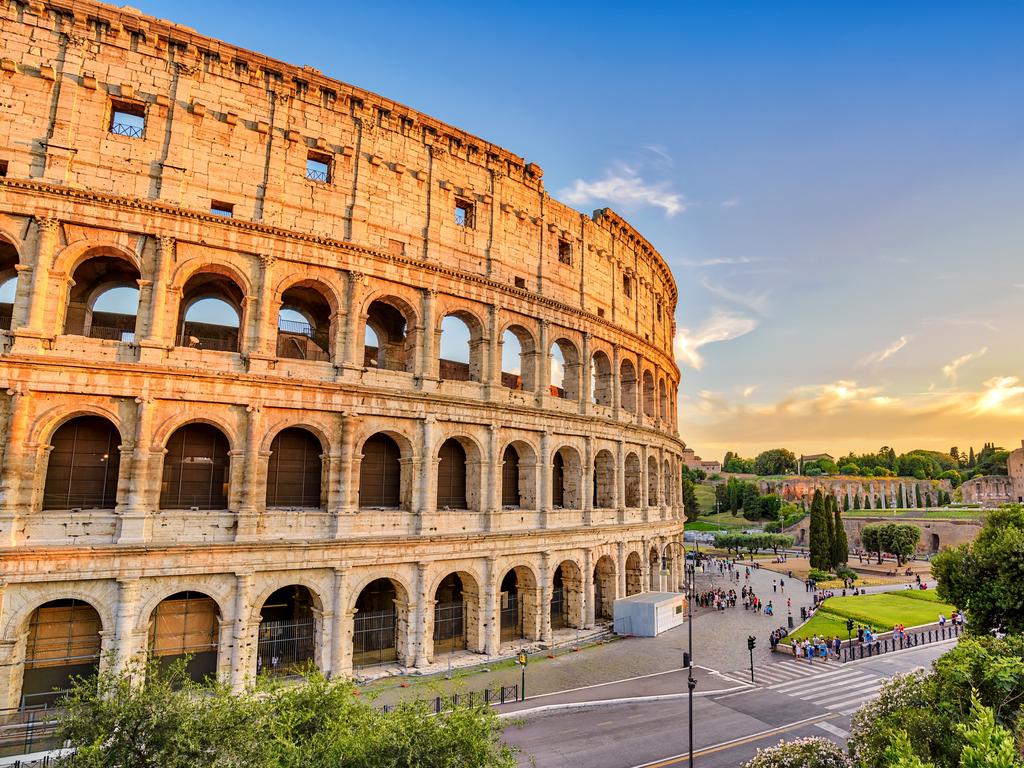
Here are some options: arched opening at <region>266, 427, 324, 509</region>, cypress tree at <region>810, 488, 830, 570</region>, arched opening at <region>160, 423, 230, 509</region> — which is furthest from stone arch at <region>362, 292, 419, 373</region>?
cypress tree at <region>810, 488, 830, 570</region>

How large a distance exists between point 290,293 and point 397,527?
11090mm

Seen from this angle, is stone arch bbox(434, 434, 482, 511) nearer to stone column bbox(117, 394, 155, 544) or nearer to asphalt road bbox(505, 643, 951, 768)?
asphalt road bbox(505, 643, 951, 768)

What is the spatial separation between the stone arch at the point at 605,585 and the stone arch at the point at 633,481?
4669 millimetres

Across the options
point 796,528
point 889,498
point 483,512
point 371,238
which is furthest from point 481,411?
point 889,498

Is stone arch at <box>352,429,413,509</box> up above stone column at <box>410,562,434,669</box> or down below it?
above

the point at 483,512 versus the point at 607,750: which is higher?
the point at 483,512

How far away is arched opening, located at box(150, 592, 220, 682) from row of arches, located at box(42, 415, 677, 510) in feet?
10.6

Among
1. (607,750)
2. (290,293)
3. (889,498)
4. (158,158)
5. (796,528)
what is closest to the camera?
(607,750)

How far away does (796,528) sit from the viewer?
3600 inches

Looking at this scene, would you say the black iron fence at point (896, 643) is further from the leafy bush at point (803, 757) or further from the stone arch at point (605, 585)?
the leafy bush at point (803, 757)

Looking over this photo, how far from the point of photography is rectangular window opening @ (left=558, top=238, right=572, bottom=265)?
31594mm

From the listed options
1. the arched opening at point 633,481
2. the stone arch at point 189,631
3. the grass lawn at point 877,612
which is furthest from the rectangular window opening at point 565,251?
the grass lawn at point 877,612

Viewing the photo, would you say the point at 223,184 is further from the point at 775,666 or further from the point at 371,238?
the point at 775,666

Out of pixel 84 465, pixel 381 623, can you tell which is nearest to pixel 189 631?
pixel 84 465
